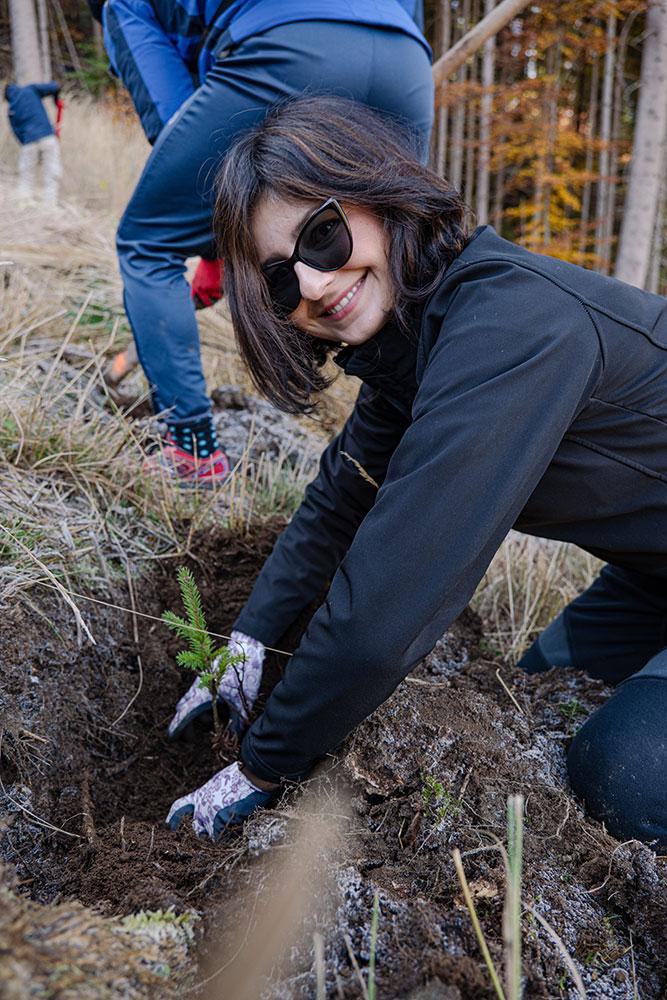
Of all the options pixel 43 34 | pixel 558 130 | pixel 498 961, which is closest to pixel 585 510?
pixel 498 961

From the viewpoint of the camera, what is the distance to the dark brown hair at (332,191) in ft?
5.16

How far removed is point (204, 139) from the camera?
233cm

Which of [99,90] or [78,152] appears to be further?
[99,90]

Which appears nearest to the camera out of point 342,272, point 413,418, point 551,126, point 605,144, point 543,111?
point 413,418

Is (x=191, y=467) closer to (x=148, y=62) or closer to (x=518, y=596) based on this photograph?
(x=518, y=596)

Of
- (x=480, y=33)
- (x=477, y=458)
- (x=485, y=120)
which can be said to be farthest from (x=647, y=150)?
(x=485, y=120)

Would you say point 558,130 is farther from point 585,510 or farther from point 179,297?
point 585,510

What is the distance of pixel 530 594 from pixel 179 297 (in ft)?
5.42

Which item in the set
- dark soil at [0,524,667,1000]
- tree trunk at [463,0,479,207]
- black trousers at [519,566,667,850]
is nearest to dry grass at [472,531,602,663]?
dark soil at [0,524,667,1000]

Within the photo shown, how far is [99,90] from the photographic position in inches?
535

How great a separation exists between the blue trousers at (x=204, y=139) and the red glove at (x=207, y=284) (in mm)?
457

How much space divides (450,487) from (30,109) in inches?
270

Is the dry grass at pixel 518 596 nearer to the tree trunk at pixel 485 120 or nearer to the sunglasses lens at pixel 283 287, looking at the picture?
the sunglasses lens at pixel 283 287

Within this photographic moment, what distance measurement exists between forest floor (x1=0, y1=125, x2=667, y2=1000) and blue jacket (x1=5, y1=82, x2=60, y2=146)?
4.94 metres
